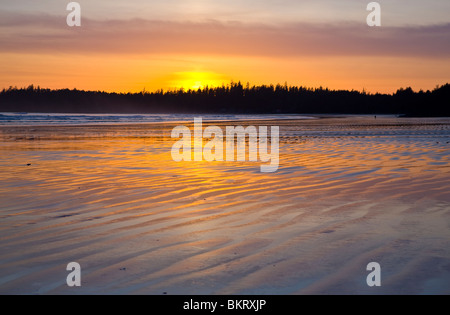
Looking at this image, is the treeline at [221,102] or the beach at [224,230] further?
the treeline at [221,102]

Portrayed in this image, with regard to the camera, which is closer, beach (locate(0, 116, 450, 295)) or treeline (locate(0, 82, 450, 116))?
beach (locate(0, 116, 450, 295))

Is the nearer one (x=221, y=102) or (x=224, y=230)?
(x=224, y=230)

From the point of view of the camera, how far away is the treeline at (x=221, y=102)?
139 m

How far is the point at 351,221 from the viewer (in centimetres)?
603

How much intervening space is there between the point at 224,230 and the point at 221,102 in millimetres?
190354

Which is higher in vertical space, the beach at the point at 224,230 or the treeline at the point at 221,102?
the treeline at the point at 221,102

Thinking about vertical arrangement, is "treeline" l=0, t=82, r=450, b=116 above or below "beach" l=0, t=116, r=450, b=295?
above

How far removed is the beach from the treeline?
11530 centimetres

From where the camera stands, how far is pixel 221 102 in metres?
195

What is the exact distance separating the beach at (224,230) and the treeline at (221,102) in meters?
115

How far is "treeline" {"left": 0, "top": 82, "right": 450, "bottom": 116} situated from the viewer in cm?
13875
